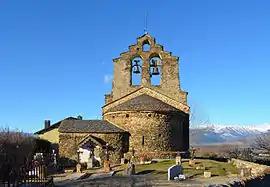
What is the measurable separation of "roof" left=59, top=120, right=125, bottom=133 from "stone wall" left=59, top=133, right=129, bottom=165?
0.41m

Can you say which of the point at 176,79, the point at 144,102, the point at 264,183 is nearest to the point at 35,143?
the point at 144,102

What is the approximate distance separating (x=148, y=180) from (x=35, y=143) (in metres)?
23.7

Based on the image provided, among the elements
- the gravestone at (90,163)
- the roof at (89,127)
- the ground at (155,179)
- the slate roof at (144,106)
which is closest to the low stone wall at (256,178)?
the ground at (155,179)

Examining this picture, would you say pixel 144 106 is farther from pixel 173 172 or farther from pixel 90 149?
pixel 173 172

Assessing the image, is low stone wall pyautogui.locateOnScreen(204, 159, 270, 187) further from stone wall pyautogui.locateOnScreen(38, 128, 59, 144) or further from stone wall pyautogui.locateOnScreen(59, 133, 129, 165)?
stone wall pyautogui.locateOnScreen(38, 128, 59, 144)

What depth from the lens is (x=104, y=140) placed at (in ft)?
110

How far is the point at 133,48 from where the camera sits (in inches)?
1570

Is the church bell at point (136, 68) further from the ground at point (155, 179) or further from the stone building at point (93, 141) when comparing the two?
the ground at point (155, 179)

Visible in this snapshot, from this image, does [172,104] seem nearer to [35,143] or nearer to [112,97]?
[112,97]

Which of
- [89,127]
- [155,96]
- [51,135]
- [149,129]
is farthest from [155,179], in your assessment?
[51,135]

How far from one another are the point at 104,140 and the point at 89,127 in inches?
90.2

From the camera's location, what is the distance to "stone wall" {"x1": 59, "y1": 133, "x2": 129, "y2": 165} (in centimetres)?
3359

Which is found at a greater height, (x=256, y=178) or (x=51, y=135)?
(x=51, y=135)

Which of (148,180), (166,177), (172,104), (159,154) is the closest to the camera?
(148,180)
